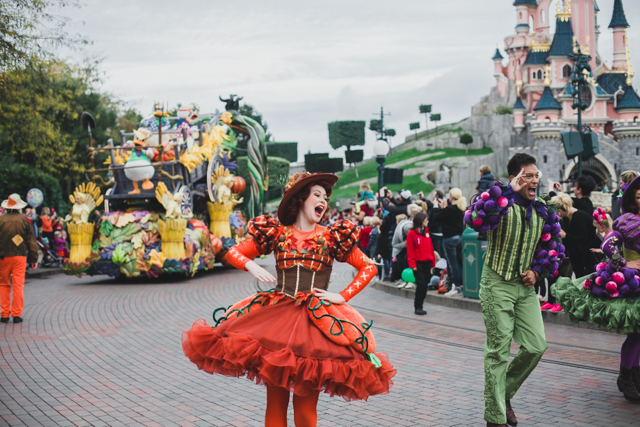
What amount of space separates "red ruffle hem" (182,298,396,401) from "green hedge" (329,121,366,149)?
8303 cm

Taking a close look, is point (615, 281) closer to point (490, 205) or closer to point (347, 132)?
point (490, 205)

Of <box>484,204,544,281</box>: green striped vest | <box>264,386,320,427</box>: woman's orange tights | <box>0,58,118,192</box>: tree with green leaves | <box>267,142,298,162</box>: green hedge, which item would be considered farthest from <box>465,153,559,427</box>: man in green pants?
<box>267,142,298,162</box>: green hedge

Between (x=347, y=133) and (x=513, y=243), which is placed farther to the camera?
(x=347, y=133)

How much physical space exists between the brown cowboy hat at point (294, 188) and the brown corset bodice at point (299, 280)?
37 cm

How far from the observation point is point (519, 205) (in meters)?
4.94

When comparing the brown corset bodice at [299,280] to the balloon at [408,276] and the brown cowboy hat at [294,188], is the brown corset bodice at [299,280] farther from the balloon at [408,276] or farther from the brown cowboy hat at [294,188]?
the balloon at [408,276]

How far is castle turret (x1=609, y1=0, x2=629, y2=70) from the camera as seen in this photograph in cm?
7556

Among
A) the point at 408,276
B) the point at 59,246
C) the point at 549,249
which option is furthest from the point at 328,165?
the point at 549,249

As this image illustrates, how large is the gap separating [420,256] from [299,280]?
21.1ft

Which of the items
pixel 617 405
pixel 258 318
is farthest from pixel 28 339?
pixel 617 405

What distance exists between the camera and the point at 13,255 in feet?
32.3

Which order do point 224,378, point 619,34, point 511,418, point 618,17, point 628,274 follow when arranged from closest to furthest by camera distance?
point 511,418
point 628,274
point 224,378
point 618,17
point 619,34

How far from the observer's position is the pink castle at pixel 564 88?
68.0 m

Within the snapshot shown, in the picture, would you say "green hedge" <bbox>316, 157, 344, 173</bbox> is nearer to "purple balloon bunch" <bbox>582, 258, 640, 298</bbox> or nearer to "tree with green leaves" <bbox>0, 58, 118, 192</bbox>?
"tree with green leaves" <bbox>0, 58, 118, 192</bbox>
